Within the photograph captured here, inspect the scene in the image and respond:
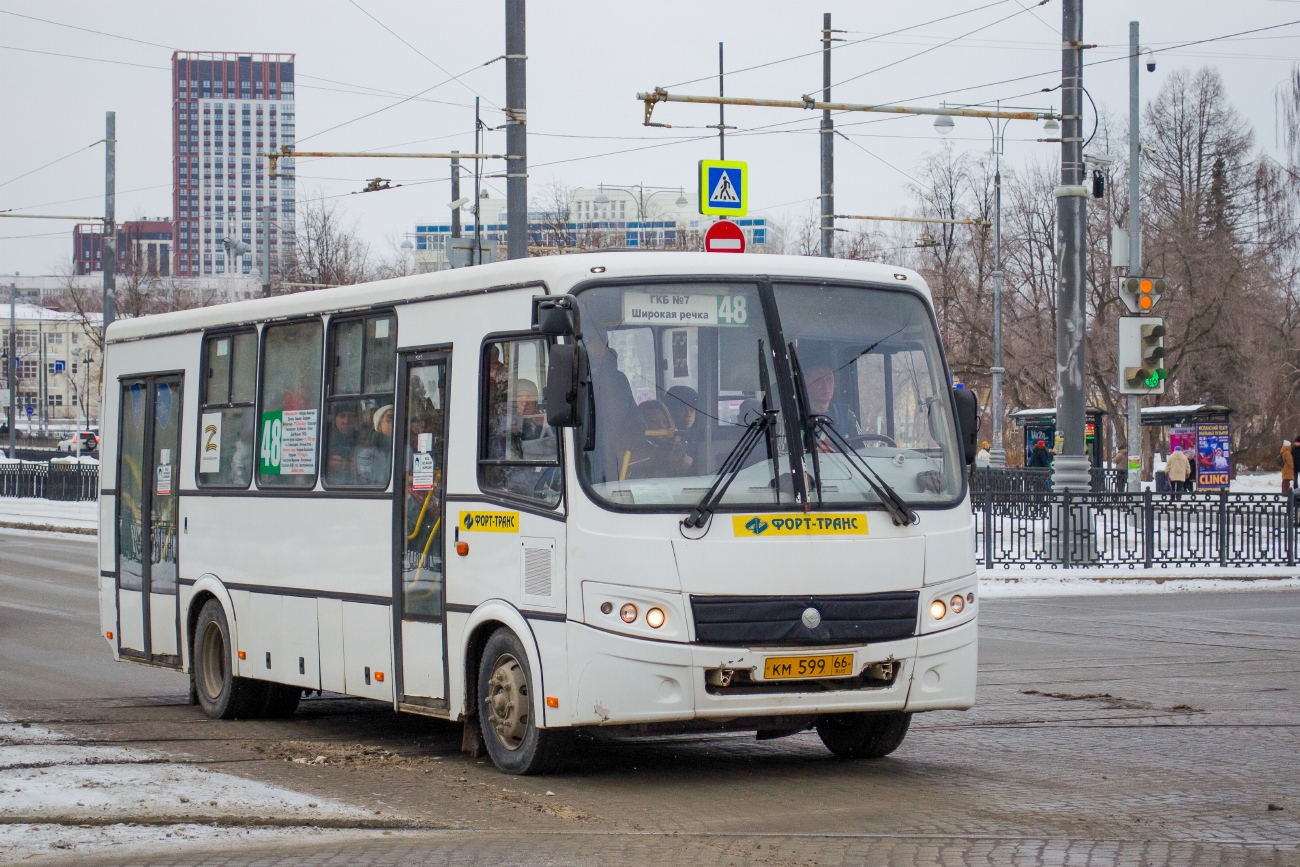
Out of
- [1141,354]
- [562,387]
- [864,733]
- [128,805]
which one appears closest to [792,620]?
[864,733]

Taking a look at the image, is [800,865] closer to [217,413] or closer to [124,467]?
[217,413]

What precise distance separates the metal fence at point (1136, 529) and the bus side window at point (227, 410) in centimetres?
1467

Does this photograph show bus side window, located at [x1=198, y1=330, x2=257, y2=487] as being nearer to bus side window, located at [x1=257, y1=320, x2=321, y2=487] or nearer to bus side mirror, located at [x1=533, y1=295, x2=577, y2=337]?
bus side window, located at [x1=257, y1=320, x2=321, y2=487]

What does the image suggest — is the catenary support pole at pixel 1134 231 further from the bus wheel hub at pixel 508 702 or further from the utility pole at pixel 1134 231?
the bus wheel hub at pixel 508 702

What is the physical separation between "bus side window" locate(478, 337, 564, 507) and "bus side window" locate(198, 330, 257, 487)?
2.88 m

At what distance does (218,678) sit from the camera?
1145 cm

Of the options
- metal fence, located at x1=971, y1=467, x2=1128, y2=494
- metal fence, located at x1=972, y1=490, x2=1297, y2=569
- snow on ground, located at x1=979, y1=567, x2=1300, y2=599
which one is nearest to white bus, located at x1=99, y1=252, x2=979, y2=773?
snow on ground, located at x1=979, y1=567, x2=1300, y2=599

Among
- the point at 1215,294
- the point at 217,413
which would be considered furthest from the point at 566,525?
the point at 1215,294

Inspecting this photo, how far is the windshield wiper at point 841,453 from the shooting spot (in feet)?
27.4

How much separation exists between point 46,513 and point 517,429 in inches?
1536

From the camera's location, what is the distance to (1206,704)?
37.5 feet

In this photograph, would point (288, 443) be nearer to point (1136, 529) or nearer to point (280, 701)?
point (280, 701)

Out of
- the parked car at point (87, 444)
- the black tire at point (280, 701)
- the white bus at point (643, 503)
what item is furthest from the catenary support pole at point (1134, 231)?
the parked car at point (87, 444)

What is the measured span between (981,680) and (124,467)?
6492 mm
